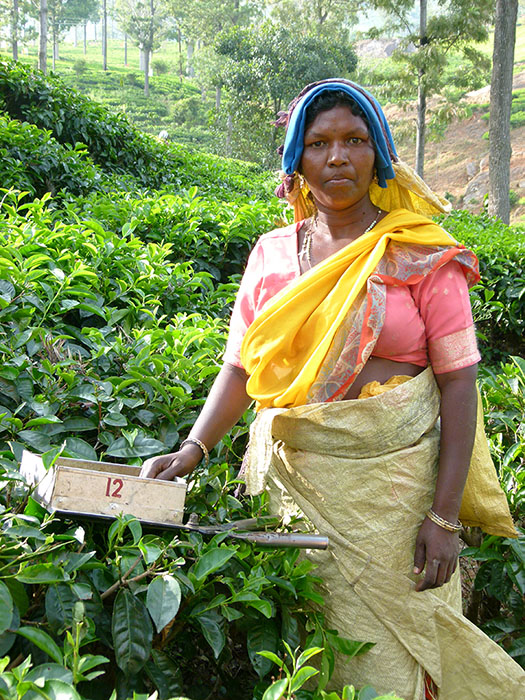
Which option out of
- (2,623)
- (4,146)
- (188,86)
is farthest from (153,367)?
(188,86)

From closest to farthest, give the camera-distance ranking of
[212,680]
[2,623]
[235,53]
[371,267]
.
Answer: [2,623] → [371,267] → [212,680] → [235,53]

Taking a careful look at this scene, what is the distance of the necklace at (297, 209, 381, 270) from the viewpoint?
5.56 feet

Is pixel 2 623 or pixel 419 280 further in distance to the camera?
pixel 419 280

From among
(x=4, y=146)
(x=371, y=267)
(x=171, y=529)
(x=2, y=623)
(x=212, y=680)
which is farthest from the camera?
(x=4, y=146)

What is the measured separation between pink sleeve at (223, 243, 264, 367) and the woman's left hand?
625 millimetres

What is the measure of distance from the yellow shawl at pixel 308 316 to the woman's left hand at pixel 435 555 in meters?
0.43

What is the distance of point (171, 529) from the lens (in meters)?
1.36

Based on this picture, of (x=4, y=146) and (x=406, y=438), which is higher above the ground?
(x=4, y=146)

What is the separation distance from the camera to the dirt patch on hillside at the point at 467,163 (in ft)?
85.1

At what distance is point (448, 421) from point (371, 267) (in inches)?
15.8

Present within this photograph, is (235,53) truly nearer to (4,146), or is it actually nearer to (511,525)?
(4,146)

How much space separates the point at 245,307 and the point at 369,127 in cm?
54

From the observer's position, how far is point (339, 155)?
5.15 ft

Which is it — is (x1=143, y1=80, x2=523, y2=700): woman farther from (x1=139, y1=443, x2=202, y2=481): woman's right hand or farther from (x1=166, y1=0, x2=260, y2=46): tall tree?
(x1=166, y1=0, x2=260, y2=46): tall tree
